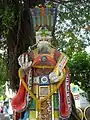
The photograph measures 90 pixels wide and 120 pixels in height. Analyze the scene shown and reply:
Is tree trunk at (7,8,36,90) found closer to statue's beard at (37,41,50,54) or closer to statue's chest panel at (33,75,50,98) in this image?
statue's beard at (37,41,50,54)

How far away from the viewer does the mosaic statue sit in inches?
167

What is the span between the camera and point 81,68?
8.11m

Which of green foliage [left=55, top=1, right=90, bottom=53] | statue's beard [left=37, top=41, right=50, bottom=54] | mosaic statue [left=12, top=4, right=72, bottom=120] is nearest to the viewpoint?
mosaic statue [left=12, top=4, right=72, bottom=120]

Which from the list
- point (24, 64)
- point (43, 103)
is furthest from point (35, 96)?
point (24, 64)

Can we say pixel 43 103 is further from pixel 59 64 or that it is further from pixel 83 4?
pixel 83 4

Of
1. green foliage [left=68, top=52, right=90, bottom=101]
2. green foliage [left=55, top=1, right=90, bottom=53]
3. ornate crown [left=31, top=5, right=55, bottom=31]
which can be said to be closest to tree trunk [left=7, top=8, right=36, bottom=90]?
green foliage [left=55, top=1, right=90, bottom=53]

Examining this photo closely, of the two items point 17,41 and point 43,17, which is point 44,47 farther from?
point 17,41

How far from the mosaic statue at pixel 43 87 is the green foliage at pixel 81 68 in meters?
3.72

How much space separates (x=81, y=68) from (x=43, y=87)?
3.93 meters

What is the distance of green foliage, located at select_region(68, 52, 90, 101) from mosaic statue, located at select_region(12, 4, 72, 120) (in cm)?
372

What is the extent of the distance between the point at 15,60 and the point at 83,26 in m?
1.38

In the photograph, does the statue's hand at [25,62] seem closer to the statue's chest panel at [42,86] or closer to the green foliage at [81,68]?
the statue's chest panel at [42,86]

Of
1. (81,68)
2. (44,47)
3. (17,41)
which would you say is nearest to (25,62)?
(44,47)

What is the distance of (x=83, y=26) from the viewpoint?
599 cm
